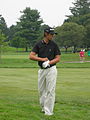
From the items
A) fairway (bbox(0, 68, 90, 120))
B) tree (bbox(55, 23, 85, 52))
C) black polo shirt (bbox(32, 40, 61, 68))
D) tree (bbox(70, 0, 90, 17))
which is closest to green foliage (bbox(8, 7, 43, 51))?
tree (bbox(70, 0, 90, 17))

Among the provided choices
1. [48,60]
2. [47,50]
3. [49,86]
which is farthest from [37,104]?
[47,50]

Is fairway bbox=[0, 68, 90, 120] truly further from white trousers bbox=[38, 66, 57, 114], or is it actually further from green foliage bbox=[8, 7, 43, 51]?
green foliage bbox=[8, 7, 43, 51]

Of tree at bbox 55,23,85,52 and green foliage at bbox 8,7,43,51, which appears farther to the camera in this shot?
green foliage at bbox 8,7,43,51

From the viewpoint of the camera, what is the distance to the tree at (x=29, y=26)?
313ft

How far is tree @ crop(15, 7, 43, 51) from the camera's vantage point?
95.5 metres

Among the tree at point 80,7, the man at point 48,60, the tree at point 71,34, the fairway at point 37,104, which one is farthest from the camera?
the tree at point 80,7

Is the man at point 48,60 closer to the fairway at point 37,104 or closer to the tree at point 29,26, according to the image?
the fairway at point 37,104

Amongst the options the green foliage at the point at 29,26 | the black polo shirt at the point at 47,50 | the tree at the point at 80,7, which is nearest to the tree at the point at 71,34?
the green foliage at the point at 29,26

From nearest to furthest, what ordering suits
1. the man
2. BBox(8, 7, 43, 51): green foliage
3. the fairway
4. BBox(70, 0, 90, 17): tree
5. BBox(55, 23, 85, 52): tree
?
the fairway
the man
BBox(55, 23, 85, 52): tree
BBox(8, 7, 43, 51): green foliage
BBox(70, 0, 90, 17): tree

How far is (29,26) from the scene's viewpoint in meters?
97.1

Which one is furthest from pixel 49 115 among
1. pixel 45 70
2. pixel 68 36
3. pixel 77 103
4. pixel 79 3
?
pixel 79 3

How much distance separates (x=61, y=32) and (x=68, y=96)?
175ft

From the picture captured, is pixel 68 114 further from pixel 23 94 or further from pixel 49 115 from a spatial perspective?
pixel 23 94

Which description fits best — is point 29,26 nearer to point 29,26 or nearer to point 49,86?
point 29,26
